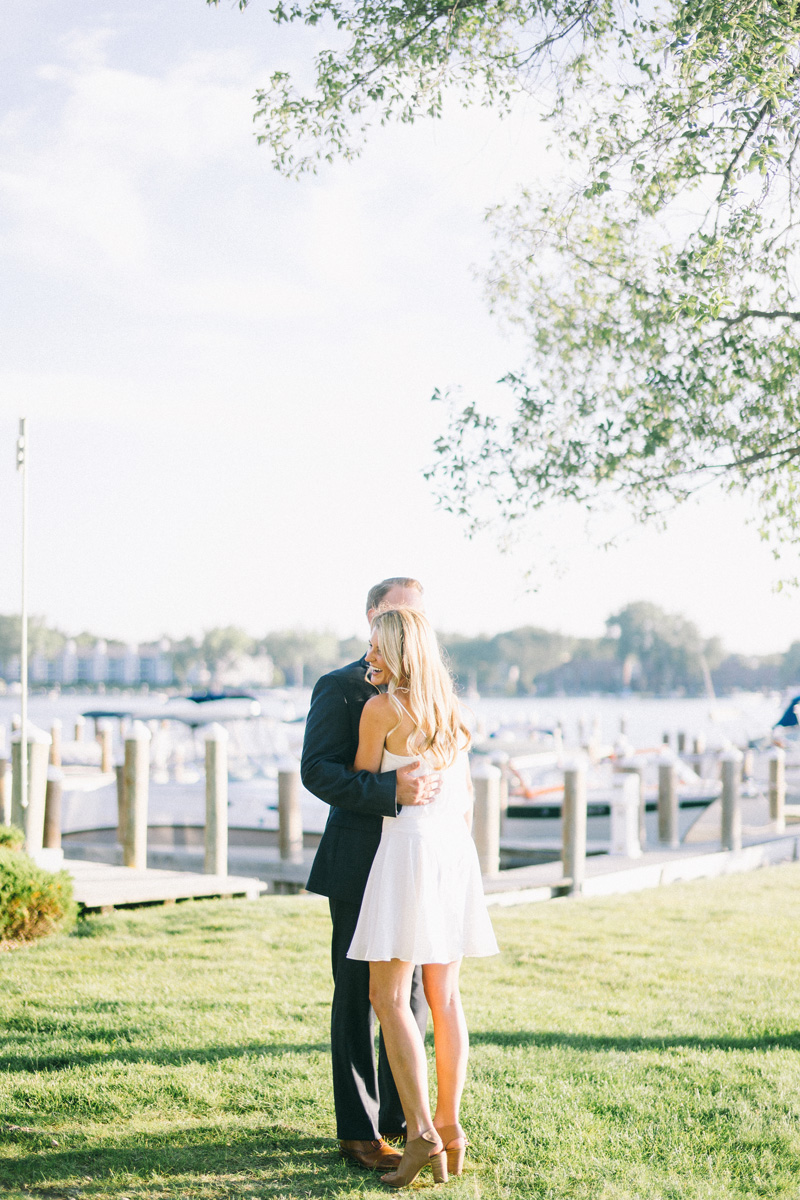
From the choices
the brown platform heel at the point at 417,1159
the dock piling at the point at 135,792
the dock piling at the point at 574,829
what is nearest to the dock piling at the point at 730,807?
the dock piling at the point at 574,829

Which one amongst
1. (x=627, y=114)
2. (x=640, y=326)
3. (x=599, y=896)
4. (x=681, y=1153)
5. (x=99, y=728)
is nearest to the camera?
(x=681, y=1153)

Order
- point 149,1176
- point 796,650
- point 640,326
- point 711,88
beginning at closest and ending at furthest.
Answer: point 149,1176, point 711,88, point 640,326, point 796,650

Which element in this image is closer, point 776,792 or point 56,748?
point 776,792

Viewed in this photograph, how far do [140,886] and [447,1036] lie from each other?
21.5 feet

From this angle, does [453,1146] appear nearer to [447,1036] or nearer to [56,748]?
[447,1036]

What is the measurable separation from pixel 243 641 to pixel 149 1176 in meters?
114

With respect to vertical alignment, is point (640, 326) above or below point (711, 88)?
below

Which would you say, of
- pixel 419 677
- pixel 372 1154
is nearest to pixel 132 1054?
pixel 372 1154

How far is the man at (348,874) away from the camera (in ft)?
13.1

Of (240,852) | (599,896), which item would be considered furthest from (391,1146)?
(240,852)

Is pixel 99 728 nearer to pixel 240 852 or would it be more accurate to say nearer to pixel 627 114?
pixel 240 852

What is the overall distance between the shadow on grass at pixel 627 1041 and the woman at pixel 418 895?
1904mm

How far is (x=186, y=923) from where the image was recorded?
29.3 feet

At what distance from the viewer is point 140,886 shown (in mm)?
9945
